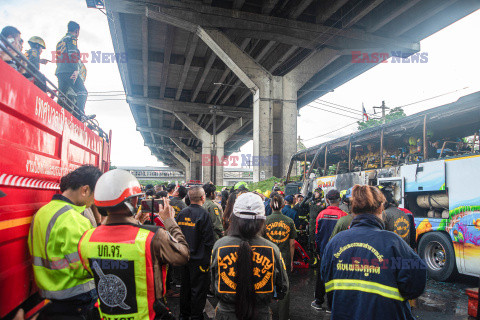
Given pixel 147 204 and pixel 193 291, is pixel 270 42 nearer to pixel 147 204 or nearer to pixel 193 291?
pixel 193 291

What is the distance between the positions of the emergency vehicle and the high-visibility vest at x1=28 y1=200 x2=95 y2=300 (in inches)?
254

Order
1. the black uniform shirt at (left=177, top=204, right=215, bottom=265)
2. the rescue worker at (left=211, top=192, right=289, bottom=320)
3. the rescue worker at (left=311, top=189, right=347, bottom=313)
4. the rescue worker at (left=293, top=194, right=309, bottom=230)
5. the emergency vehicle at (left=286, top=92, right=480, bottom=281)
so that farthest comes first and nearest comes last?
the rescue worker at (left=293, top=194, right=309, bottom=230) → the emergency vehicle at (left=286, top=92, right=480, bottom=281) → the rescue worker at (left=311, top=189, right=347, bottom=313) → the black uniform shirt at (left=177, top=204, right=215, bottom=265) → the rescue worker at (left=211, top=192, right=289, bottom=320)

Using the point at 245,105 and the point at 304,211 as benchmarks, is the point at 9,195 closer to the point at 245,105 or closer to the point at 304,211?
the point at 304,211

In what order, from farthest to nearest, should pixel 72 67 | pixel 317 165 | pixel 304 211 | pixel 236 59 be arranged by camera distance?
pixel 236 59 → pixel 317 165 → pixel 304 211 → pixel 72 67

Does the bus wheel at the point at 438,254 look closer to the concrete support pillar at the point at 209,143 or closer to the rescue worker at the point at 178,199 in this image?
the rescue worker at the point at 178,199

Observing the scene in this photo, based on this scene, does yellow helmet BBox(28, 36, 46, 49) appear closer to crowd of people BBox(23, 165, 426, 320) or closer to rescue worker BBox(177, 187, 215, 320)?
rescue worker BBox(177, 187, 215, 320)

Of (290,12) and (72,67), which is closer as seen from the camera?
(72,67)

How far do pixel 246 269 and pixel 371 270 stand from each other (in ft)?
3.00

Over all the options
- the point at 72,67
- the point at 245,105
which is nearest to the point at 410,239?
the point at 72,67

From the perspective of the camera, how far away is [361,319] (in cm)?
238

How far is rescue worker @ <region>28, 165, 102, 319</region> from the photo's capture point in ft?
7.94

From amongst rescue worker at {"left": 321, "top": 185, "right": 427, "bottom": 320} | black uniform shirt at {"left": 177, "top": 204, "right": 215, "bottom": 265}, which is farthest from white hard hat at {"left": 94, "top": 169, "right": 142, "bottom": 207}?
black uniform shirt at {"left": 177, "top": 204, "right": 215, "bottom": 265}

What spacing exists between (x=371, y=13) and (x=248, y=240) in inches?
742

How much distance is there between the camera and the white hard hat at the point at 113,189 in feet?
7.34
